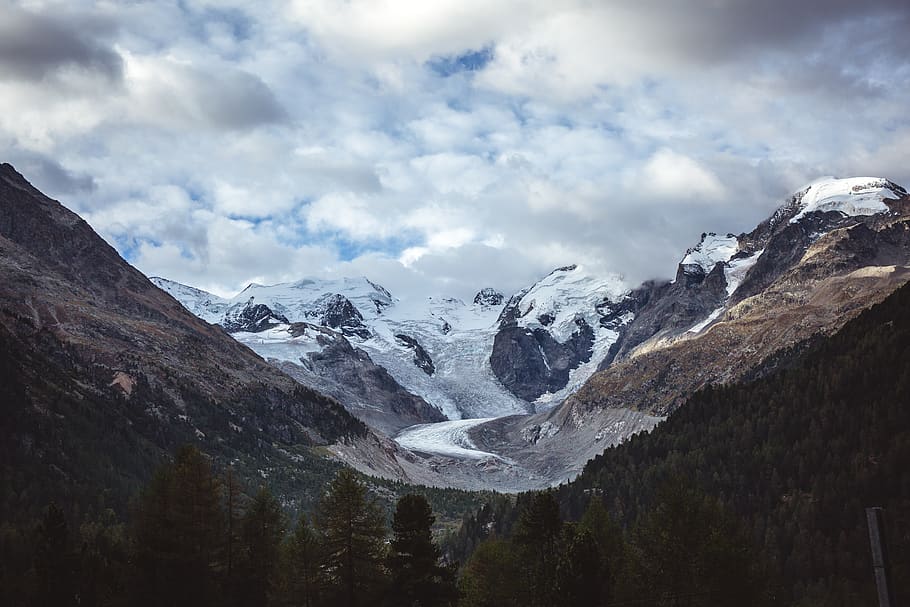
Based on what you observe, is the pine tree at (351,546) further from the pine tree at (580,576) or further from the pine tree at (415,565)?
the pine tree at (580,576)

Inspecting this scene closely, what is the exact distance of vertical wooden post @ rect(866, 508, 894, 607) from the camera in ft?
74.1

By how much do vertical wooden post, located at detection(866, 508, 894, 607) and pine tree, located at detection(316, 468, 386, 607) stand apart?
32.1 m

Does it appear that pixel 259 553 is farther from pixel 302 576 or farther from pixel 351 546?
pixel 351 546

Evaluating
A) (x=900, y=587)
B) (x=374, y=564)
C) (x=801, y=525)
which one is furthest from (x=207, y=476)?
(x=801, y=525)

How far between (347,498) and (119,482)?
127m

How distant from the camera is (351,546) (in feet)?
169

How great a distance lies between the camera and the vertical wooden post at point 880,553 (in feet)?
74.1

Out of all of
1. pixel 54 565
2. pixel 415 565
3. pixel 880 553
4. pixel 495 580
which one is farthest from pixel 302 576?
pixel 880 553

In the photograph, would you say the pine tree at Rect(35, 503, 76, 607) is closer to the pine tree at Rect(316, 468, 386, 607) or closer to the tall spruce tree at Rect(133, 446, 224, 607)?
the tall spruce tree at Rect(133, 446, 224, 607)

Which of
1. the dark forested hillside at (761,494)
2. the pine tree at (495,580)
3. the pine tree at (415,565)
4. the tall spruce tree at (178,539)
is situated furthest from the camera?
the pine tree at (495,580)

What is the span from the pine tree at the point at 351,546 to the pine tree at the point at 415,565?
3.33ft

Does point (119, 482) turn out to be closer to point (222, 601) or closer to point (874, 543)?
point (222, 601)

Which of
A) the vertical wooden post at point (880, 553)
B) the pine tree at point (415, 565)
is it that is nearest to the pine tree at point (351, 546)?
the pine tree at point (415, 565)

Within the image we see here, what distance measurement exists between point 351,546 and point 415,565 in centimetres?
376
